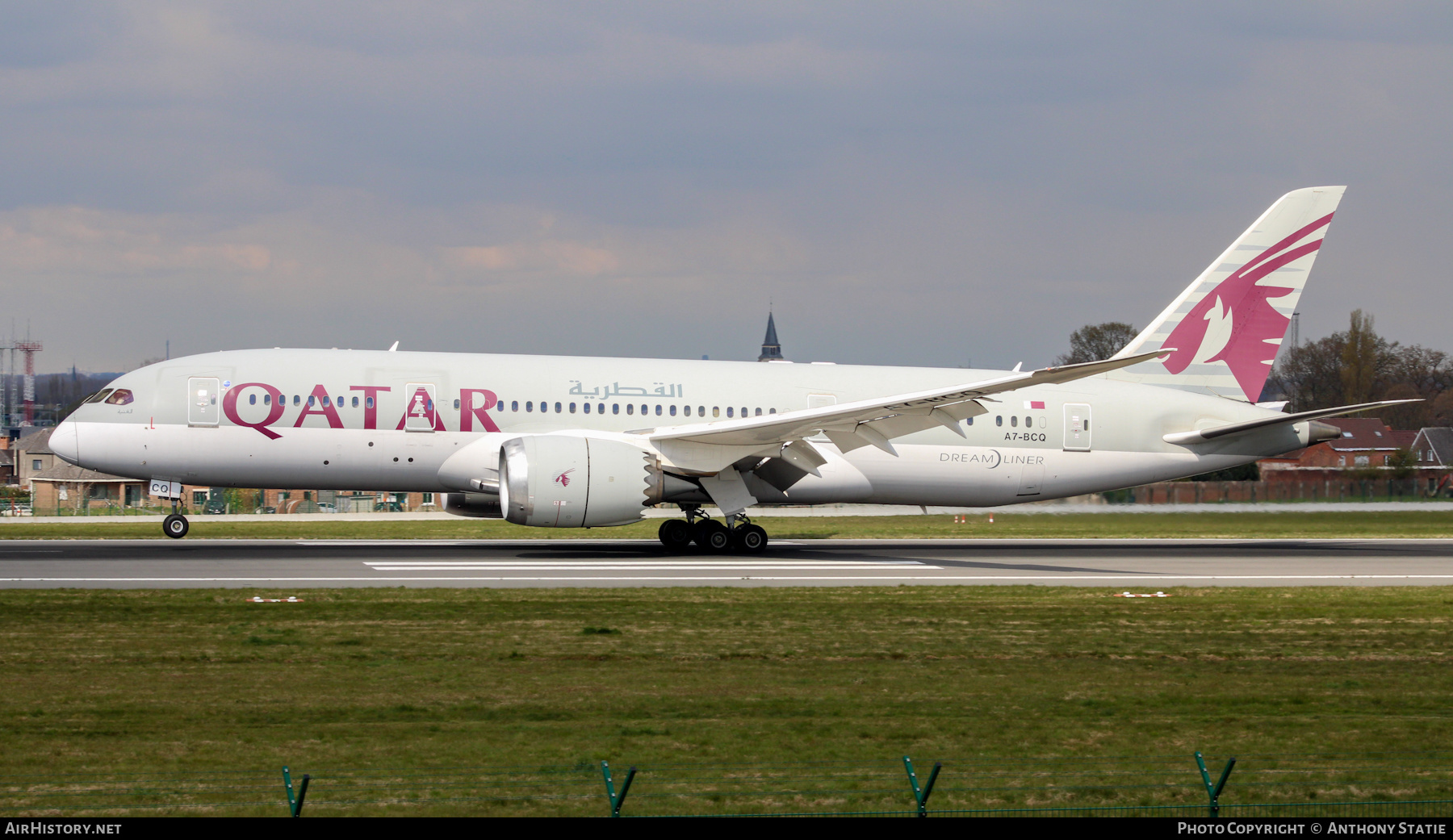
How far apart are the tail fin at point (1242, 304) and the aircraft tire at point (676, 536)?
11.3 m

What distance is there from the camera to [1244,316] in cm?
3014

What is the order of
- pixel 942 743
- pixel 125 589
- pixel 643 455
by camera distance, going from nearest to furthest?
1. pixel 942 743
2. pixel 125 589
3. pixel 643 455

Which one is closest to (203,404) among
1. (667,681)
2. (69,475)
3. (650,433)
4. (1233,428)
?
(650,433)

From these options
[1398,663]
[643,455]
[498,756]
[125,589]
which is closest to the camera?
[498,756]

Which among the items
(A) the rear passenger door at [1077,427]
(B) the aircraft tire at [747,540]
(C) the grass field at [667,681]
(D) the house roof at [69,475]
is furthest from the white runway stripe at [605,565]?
(D) the house roof at [69,475]

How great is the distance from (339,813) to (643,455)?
17.0 metres

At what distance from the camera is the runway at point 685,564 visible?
19391 millimetres

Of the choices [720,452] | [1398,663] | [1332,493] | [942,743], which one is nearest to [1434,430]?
[1332,493]

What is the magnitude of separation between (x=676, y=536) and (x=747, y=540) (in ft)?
4.87

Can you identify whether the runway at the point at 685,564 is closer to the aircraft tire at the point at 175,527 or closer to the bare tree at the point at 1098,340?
the aircraft tire at the point at 175,527

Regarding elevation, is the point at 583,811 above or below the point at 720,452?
below

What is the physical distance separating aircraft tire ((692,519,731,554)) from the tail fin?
35.5ft

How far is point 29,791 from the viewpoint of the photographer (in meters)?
7.09
